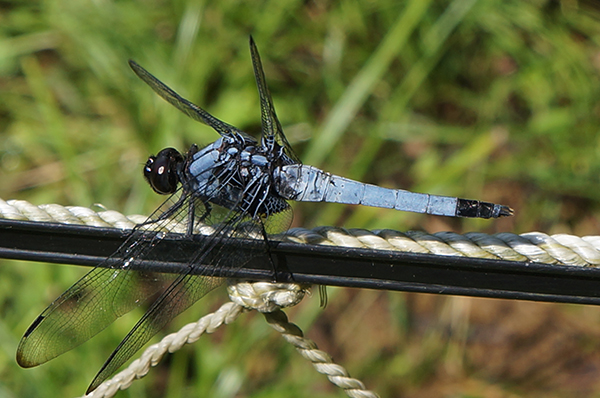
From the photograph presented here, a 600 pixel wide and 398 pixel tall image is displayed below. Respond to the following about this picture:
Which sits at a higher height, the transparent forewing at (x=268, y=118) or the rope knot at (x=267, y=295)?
the transparent forewing at (x=268, y=118)

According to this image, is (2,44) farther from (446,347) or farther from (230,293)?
(446,347)

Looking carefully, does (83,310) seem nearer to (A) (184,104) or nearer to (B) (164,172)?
(B) (164,172)

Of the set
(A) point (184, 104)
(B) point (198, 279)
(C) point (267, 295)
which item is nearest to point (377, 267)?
(C) point (267, 295)

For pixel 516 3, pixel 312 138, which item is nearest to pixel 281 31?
pixel 312 138

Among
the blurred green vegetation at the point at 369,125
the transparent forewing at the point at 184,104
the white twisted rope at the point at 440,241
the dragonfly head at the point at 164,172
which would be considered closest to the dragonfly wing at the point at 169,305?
the white twisted rope at the point at 440,241

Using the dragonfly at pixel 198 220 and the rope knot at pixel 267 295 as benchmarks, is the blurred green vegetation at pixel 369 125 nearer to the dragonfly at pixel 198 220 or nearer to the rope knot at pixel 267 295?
the dragonfly at pixel 198 220
